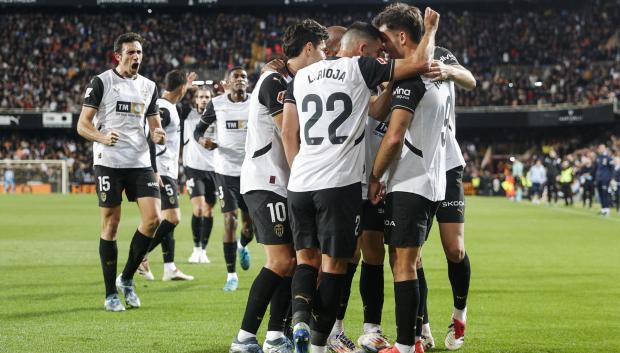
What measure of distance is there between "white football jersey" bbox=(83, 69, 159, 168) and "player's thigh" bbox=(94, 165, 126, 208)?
60 millimetres

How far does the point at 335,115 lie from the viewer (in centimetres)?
576

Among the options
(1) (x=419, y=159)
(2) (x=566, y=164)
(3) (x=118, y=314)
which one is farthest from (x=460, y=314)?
(2) (x=566, y=164)

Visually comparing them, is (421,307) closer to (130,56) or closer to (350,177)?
(350,177)

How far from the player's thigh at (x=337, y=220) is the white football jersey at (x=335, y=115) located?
0.19ft

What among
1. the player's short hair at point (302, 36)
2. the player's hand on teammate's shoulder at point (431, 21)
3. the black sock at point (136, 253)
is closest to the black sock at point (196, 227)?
the black sock at point (136, 253)

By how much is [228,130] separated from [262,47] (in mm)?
42125

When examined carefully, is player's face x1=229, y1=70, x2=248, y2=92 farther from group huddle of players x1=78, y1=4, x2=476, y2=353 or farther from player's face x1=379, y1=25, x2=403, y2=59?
player's face x1=379, y1=25, x2=403, y2=59

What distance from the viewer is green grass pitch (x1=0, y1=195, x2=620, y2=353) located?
7.17 metres

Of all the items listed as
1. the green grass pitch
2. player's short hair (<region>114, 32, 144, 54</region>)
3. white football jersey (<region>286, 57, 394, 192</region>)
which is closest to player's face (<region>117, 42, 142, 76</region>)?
player's short hair (<region>114, 32, 144, 54</region>)

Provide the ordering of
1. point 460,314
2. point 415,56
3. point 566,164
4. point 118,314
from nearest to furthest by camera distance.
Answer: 1. point 415,56
2. point 460,314
3. point 118,314
4. point 566,164

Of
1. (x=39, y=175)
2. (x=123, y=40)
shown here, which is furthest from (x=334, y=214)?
(x=39, y=175)

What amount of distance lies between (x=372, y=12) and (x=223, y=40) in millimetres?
9145

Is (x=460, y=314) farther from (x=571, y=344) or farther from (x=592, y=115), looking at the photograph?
(x=592, y=115)

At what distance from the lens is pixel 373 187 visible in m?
5.95
